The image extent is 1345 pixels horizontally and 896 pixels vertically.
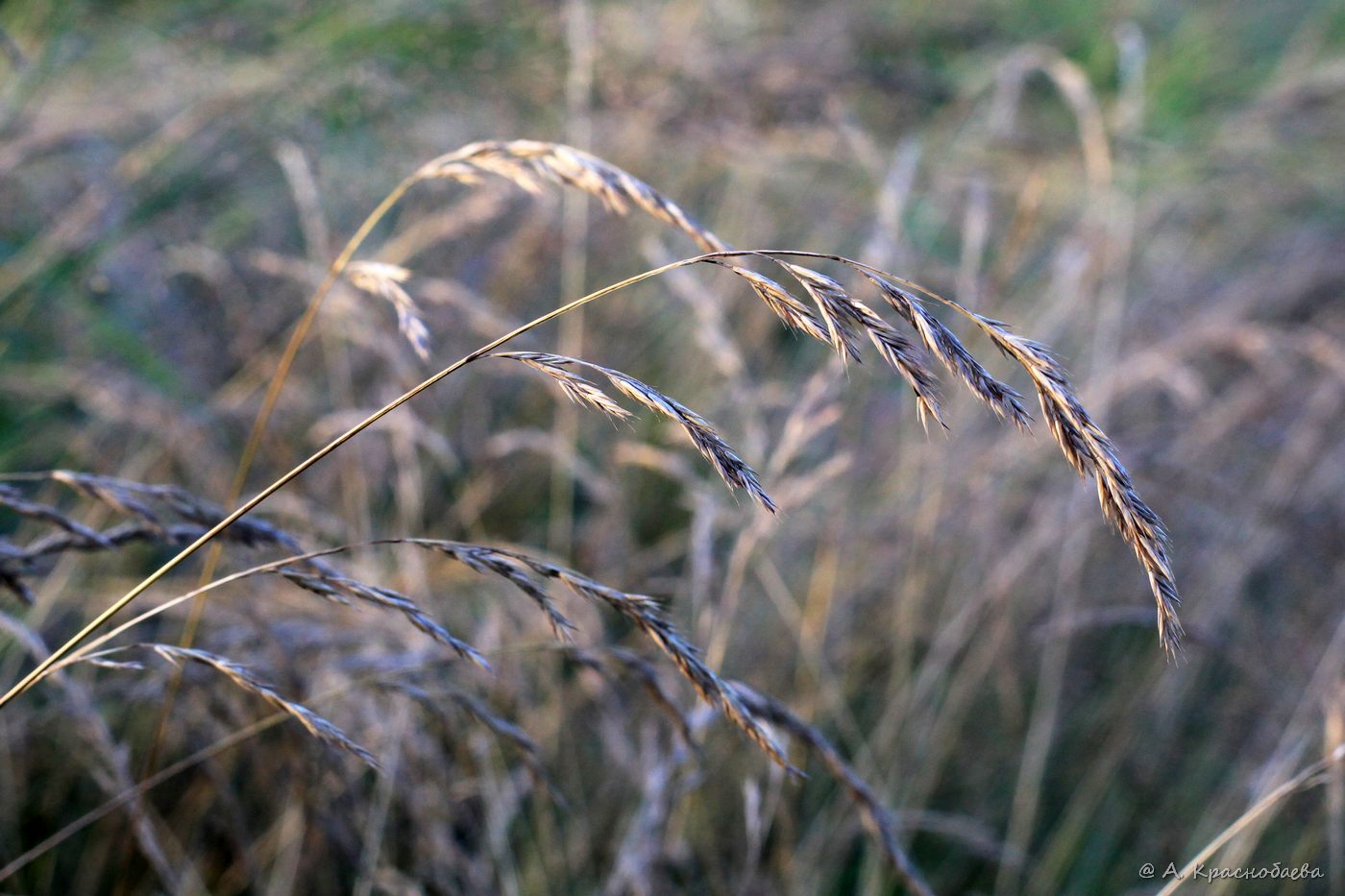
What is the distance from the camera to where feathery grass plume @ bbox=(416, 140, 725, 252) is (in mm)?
957

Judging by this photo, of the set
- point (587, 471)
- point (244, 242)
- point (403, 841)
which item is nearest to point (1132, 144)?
point (587, 471)

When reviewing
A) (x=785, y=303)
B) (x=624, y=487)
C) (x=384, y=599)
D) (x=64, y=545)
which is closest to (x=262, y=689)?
(x=384, y=599)

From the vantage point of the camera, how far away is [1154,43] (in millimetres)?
4961

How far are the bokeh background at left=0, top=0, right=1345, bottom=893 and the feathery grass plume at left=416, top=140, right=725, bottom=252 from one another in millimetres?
38

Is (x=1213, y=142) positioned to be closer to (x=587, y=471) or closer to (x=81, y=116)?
(x=587, y=471)

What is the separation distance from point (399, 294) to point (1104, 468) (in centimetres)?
61

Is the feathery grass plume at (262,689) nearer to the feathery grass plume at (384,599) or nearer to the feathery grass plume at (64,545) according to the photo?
the feathery grass plume at (384,599)

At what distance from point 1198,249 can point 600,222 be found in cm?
230

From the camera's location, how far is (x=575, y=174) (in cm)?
100

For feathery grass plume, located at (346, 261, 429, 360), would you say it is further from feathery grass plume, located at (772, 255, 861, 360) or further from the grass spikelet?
feathery grass plume, located at (772, 255, 861, 360)

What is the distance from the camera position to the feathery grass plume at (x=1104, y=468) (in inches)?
28.1

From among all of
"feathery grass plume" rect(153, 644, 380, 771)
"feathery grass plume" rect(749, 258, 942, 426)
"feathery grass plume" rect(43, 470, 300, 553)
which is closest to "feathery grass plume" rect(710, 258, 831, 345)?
"feathery grass plume" rect(749, 258, 942, 426)

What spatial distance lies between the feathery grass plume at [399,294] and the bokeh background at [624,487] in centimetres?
16

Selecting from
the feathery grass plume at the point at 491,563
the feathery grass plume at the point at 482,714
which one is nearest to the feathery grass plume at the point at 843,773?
the feathery grass plume at the point at 482,714
